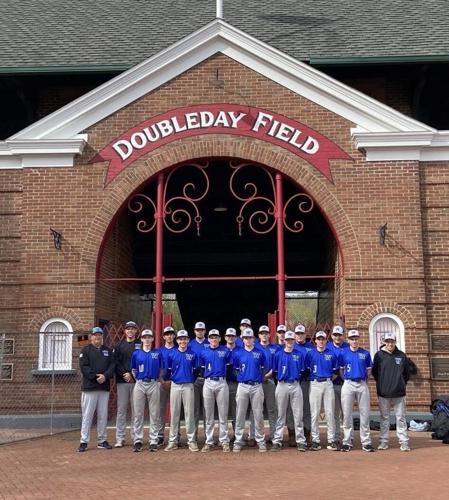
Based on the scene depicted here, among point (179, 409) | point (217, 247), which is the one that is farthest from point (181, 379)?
point (217, 247)

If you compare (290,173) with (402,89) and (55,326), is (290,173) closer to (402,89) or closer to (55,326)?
(402,89)

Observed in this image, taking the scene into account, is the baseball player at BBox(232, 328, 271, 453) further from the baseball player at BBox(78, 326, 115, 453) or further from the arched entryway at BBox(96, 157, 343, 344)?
the arched entryway at BBox(96, 157, 343, 344)

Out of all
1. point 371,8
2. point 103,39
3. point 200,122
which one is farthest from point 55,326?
point 371,8

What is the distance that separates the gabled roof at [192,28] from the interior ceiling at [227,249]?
3060 mm

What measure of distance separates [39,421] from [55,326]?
1718 mm

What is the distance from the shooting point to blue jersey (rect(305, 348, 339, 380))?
30.1ft

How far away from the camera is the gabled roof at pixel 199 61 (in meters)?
12.3

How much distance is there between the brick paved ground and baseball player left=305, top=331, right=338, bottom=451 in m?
0.55

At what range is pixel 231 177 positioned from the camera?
12406 millimetres

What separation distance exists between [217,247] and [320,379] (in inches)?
406

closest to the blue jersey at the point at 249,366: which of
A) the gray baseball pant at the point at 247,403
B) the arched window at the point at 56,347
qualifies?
the gray baseball pant at the point at 247,403

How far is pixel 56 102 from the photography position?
14.0 metres

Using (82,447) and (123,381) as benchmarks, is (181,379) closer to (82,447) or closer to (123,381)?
(123,381)

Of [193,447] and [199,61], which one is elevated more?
[199,61]
